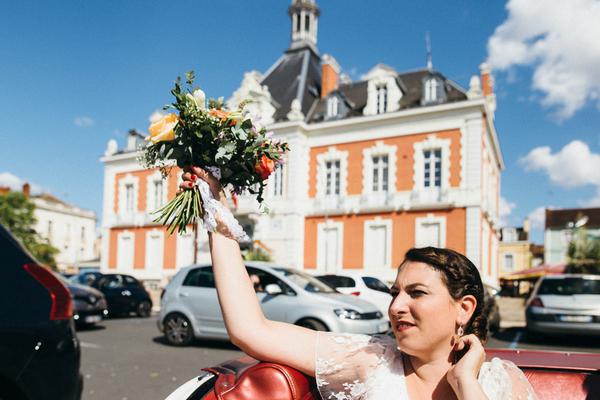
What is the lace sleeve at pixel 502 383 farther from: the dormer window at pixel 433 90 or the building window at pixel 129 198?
the building window at pixel 129 198

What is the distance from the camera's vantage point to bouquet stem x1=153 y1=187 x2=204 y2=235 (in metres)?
1.95

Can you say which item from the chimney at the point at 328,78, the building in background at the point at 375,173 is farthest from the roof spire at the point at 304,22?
the chimney at the point at 328,78

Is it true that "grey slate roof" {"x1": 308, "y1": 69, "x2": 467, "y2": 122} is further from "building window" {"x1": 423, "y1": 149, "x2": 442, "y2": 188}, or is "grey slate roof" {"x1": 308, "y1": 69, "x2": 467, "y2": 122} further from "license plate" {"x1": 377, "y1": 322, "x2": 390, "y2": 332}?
"license plate" {"x1": 377, "y1": 322, "x2": 390, "y2": 332}

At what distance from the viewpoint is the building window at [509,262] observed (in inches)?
2290

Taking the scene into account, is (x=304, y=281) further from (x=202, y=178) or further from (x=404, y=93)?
(x=404, y=93)

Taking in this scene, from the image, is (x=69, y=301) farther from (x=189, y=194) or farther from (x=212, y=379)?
(x=189, y=194)

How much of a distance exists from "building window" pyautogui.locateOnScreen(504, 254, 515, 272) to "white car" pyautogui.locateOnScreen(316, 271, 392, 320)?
50.6m

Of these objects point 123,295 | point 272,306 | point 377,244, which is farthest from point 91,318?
point 377,244

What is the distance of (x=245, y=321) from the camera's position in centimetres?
188

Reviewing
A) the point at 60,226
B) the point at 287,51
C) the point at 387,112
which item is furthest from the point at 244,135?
the point at 60,226

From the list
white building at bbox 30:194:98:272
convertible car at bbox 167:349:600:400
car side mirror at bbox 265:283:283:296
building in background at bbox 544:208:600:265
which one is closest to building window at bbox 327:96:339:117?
car side mirror at bbox 265:283:283:296

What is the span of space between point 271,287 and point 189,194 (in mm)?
7118

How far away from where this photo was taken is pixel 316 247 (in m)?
28.9

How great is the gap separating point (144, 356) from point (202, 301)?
1.40 metres
